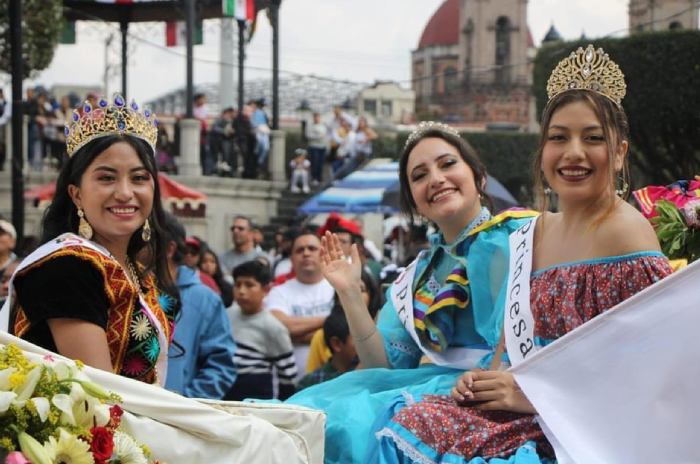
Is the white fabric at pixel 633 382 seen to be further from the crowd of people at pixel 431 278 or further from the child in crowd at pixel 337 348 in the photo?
the child in crowd at pixel 337 348

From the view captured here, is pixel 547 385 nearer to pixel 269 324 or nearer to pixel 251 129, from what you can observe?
pixel 269 324

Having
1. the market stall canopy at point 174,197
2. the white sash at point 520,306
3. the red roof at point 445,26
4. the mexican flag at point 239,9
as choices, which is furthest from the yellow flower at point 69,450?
the red roof at point 445,26

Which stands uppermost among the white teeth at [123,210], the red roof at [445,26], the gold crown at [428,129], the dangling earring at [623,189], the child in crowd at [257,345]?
the red roof at [445,26]

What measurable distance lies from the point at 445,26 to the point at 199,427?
101388 millimetres

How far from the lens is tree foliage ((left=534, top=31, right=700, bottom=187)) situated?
75.8ft

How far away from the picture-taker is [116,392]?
10.5 feet

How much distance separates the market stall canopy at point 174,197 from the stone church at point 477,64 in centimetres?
4418

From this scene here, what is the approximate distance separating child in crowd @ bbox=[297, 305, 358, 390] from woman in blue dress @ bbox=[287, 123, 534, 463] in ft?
6.86

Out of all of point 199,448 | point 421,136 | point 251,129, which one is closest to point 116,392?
point 199,448

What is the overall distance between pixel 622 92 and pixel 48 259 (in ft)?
6.28

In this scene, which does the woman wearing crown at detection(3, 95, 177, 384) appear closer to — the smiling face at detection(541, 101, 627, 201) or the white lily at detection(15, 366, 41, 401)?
the white lily at detection(15, 366, 41, 401)

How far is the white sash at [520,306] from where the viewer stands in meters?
4.18

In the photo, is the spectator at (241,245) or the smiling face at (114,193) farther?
the spectator at (241,245)

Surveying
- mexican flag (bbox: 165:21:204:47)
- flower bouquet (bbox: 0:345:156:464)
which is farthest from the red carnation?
mexican flag (bbox: 165:21:204:47)
